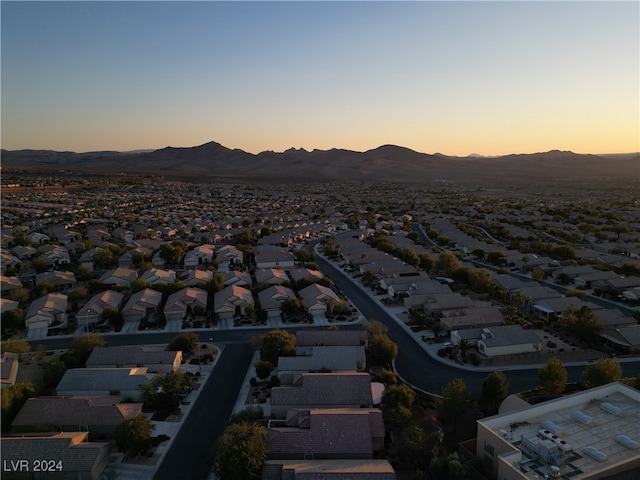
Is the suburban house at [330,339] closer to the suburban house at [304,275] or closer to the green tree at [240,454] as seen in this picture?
the green tree at [240,454]

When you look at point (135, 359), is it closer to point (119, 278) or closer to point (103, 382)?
point (103, 382)

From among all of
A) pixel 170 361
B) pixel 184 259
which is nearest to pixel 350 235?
pixel 184 259

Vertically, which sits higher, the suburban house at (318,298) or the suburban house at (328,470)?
the suburban house at (318,298)

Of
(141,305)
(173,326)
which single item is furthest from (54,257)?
(173,326)

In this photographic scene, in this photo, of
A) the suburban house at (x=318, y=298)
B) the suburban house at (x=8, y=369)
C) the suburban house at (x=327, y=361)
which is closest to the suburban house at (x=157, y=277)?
the suburban house at (x=318, y=298)

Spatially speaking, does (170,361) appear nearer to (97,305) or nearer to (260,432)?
(260,432)
